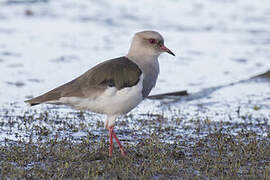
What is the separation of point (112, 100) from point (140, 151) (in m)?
0.82

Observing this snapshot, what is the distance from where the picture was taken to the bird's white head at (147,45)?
24.7 ft

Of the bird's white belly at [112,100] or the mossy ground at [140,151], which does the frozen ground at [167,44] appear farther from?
the bird's white belly at [112,100]

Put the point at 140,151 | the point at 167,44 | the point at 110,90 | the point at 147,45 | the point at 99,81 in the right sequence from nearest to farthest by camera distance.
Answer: the point at 110,90
the point at 99,81
the point at 140,151
the point at 147,45
the point at 167,44

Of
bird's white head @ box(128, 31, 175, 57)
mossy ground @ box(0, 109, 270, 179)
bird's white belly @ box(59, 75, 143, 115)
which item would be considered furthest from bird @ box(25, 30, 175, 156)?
mossy ground @ box(0, 109, 270, 179)

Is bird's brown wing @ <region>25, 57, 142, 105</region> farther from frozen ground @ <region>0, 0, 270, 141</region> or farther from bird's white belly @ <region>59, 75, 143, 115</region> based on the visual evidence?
frozen ground @ <region>0, 0, 270, 141</region>

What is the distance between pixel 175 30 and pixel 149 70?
1237cm

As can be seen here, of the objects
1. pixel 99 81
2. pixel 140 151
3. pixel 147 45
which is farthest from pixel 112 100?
pixel 147 45

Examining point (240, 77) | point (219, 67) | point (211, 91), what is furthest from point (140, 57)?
point (219, 67)

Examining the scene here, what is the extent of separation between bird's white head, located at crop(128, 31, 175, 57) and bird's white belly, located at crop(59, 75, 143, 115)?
59 cm

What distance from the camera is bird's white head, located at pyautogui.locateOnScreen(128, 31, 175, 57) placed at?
752cm

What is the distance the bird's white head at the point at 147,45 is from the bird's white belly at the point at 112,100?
23.4 inches

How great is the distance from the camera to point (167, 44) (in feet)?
55.3

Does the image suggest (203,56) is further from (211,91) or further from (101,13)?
(101,13)

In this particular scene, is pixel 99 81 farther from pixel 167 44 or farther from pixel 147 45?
pixel 167 44
